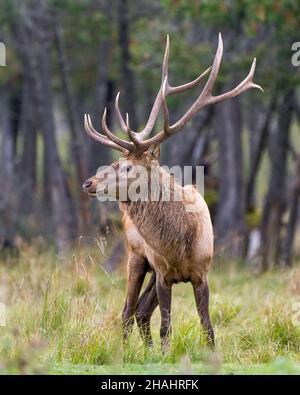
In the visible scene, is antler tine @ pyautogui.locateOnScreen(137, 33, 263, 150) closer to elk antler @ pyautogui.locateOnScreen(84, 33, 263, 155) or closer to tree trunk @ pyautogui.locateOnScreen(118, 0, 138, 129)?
elk antler @ pyautogui.locateOnScreen(84, 33, 263, 155)

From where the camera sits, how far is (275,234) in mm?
19906

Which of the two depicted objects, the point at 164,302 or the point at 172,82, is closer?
the point at 164,302

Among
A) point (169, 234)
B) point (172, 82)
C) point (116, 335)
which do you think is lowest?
point (116, 335)

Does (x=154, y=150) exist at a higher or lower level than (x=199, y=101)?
lower

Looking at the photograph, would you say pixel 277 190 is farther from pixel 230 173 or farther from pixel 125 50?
pixel 125 50

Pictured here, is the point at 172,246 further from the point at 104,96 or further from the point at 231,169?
the point at 104,96

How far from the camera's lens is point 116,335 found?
8.58 metres

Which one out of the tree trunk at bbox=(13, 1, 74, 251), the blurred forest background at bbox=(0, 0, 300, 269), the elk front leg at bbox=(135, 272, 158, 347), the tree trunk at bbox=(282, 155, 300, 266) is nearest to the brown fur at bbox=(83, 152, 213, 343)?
the elk front leg at bbox=(135, 272, 158, 347)

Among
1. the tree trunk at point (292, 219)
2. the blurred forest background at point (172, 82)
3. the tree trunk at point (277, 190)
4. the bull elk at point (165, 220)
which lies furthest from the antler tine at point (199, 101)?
the tree trunk at point (277, 190)

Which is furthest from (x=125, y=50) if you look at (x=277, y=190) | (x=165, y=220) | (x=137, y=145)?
Result: (x=165, y=220)

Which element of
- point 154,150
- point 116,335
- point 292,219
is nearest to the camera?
point 116,335

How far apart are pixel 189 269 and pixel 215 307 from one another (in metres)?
1.50

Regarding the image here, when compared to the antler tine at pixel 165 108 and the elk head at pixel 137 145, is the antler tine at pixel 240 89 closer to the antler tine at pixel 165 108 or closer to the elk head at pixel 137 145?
the elk head at pixel 137 145

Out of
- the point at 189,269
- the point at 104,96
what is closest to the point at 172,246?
the point at 189,269
